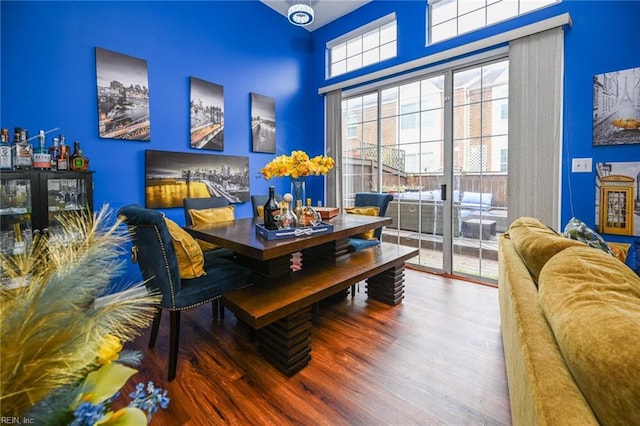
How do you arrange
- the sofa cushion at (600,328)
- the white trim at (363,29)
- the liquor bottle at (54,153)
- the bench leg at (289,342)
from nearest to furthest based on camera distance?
the sofa cushion at (600,328) < the bench leg at (289,342) < the liquor bottle at (54,153) < the white trim at (363,29)

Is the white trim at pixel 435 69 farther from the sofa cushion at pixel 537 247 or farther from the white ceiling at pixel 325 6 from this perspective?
the sofa cushion at pixel 537 247

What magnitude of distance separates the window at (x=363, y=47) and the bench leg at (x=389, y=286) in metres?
3.03

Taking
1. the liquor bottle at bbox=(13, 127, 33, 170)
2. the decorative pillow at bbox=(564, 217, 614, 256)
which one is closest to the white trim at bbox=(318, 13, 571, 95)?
the decorative pillow at bbox=(564, 217, 614, 256)

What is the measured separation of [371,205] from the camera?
11.1ft

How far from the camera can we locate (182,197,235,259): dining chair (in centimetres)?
267

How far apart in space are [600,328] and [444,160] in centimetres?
322

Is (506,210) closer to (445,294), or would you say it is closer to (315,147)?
(445,294)

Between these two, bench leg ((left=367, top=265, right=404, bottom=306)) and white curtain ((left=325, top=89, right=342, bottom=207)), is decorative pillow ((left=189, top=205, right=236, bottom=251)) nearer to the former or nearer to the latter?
bench leg ((left=367, top=265, right=404, bottom=306))

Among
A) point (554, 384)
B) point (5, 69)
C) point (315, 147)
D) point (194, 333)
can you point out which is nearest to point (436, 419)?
point (554, 384)

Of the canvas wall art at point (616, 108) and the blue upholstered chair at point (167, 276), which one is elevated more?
the canvas wall art at point (616, 108)

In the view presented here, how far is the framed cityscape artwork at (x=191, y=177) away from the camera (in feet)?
10.5

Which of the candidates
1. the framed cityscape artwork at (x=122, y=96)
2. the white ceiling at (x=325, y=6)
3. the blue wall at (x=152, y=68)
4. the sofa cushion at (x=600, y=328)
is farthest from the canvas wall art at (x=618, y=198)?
the framed cityscape artwork at (x=122, y=96)

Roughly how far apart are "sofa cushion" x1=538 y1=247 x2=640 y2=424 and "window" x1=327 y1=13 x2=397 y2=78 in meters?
3.92

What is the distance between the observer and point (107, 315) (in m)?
0.49
